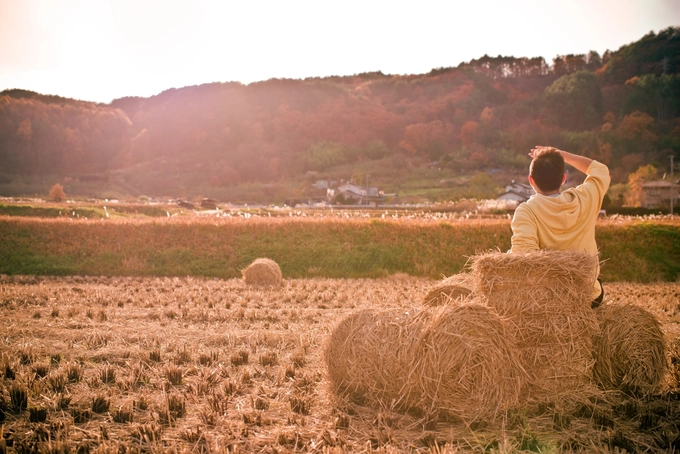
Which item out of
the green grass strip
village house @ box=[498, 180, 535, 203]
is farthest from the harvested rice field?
village house @ box=[498, 180, 535, 203]

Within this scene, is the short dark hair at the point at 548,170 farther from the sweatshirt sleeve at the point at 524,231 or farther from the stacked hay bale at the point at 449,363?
the stacked hay bale at the point at 449,363

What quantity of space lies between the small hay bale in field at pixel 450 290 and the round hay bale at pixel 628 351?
145 centimetres

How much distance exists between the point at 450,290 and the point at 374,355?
130 centimetres

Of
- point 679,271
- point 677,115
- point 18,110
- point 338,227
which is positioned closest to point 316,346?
point 338,227

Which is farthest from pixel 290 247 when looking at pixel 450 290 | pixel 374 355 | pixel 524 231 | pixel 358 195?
pixel 358 195

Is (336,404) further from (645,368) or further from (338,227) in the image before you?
(338,227)

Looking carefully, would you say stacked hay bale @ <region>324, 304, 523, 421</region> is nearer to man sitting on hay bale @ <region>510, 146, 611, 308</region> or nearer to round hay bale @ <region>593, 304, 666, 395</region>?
man sitting on hay bale @ <region>510, 146, 611, 308</region>

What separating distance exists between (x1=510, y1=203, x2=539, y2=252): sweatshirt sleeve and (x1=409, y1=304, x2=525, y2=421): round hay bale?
1002 mm

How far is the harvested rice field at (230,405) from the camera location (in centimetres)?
442

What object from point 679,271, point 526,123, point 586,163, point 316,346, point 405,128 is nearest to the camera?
point 586,163

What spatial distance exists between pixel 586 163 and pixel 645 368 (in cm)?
242

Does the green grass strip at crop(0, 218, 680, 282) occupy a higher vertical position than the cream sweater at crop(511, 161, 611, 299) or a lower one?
lower

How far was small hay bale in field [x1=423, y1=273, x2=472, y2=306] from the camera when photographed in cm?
576

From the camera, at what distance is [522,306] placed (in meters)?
5.02
